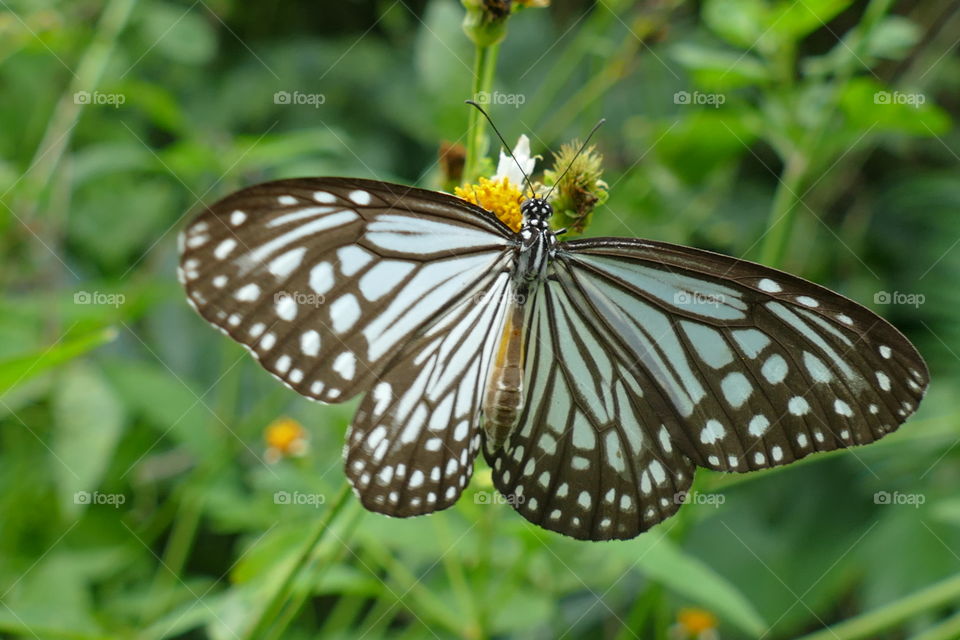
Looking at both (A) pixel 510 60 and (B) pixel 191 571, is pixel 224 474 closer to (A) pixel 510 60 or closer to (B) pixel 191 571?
(B) pixel 191 571

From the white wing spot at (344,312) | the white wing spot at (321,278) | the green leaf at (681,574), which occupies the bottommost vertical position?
the green leaf at (681,574)

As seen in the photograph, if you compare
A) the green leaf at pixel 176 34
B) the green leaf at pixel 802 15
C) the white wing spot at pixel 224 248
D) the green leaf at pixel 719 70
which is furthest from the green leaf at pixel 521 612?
the green leaf at pixel 176 34

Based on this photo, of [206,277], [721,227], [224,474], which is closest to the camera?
[206,277]

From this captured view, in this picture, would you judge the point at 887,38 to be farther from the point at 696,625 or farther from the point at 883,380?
the point at 696,625

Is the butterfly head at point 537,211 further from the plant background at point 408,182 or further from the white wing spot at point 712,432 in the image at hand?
the plant background at point 408,182

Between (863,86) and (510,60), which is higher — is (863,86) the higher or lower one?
the lower one

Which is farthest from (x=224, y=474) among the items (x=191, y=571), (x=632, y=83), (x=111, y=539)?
(x=632, y=83)

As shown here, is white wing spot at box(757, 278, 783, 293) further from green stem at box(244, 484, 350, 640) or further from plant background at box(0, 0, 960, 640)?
green stem at box(244, 484, 350, 640)
